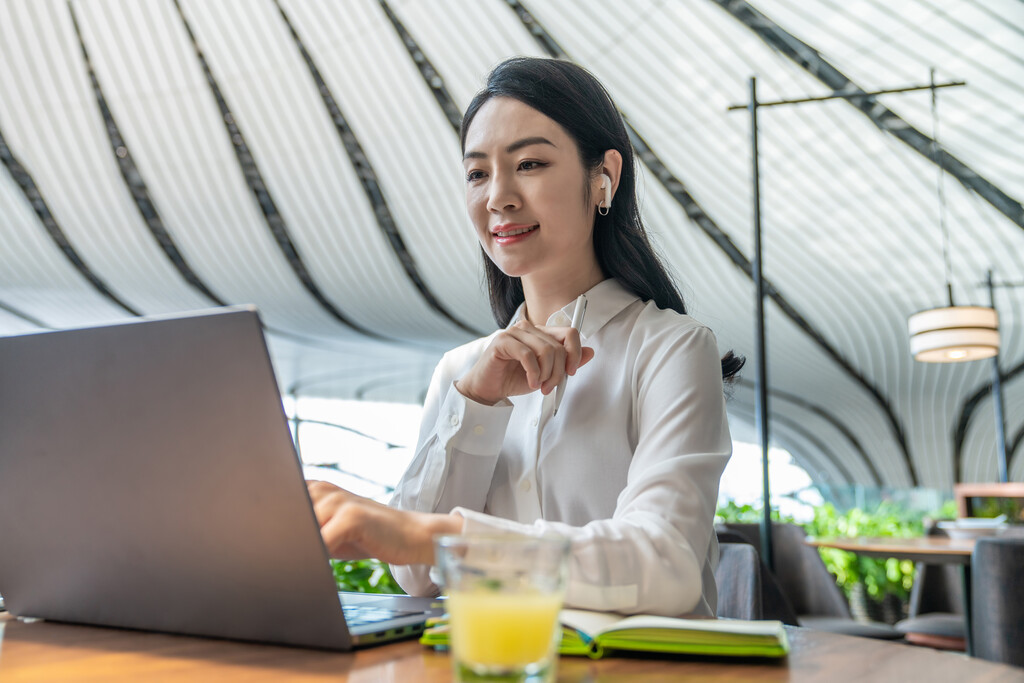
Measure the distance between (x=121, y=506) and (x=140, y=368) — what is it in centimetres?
14

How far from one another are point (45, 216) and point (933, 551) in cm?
823

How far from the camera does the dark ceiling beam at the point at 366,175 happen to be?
6684mm

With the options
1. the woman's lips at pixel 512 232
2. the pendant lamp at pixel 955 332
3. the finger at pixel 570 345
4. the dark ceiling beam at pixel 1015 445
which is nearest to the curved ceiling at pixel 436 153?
the pendant lamp at pixel 955 332

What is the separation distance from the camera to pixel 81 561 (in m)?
0.76

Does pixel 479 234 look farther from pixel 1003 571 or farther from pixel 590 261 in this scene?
pixel 1003 571

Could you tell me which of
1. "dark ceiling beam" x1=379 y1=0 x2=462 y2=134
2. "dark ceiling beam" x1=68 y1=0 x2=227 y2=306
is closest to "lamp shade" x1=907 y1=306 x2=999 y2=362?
"dark ceiling beam" x1=379 y1=0 x2=462 y2=134

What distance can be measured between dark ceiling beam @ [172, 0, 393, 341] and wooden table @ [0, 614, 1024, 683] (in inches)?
257

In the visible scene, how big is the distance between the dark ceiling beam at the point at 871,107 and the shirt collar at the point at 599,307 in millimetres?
4439

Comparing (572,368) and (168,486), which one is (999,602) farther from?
(168,486)

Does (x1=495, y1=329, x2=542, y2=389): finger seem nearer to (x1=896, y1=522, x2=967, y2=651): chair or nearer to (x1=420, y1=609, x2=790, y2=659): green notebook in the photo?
(x1=420, y1=609, x2=790, y2=659): green notebook

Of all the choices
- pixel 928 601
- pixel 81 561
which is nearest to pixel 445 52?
pixel 928 601

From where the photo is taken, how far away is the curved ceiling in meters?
5.94

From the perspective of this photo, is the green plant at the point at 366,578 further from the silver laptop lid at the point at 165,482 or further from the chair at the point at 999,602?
the silver laptop lid at the point at 165,482

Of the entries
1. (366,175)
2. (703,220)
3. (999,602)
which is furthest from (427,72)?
(999,602)
